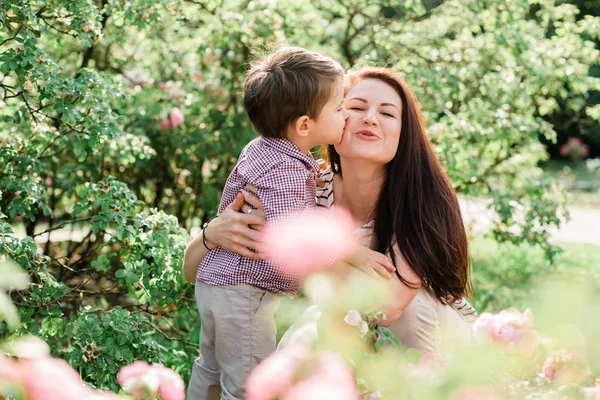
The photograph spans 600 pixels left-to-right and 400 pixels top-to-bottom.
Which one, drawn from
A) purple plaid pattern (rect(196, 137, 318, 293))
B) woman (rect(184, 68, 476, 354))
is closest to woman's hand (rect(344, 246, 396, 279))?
woman (rect(184, 68, 476, 354))

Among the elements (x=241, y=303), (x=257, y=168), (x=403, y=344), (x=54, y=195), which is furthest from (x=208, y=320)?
(x=54, y=195)

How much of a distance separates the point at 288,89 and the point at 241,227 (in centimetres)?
45

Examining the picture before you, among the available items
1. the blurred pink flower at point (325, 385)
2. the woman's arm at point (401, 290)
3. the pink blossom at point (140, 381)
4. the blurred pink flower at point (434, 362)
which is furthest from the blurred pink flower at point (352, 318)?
the woman's arm at point (401, 290)

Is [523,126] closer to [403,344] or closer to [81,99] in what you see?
[403,344]

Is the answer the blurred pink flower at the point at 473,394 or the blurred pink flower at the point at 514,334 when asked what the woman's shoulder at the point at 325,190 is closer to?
the blurred pink flower at the point at 514,334

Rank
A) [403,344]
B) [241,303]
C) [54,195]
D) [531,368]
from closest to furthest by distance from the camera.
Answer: [531,368], [241,303], [403,344], [54,195]

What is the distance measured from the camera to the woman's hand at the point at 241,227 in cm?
216

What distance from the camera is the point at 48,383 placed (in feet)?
2.82

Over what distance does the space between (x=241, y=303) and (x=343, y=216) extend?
694 millimetres

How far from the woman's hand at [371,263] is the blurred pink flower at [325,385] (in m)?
1.10

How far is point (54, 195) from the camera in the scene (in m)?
4.35

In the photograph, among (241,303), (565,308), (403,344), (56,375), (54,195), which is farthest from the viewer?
(54,195)

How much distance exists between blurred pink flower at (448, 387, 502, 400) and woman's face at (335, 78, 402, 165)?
1.49 m

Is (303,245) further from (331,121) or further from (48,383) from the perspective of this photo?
(48,383)
